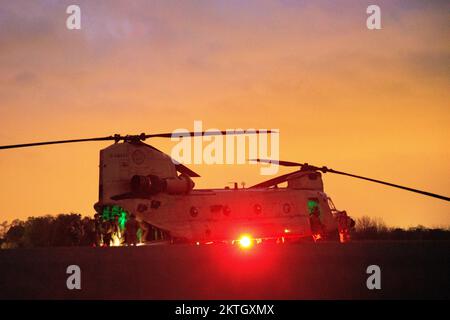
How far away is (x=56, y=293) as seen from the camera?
470 inches

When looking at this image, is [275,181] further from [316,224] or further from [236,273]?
[236,273]

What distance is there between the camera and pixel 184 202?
101ft

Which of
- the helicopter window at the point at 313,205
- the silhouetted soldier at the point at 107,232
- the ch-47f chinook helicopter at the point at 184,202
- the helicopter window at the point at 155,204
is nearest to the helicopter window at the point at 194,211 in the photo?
the ch-47f chinook helicopter at the point at 184,202

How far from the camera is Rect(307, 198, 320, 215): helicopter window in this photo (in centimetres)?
3606

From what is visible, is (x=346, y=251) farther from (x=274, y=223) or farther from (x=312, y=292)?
(x=274, y=223)

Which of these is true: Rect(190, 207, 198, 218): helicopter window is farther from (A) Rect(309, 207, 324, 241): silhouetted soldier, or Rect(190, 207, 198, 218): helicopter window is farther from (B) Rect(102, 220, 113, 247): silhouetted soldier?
(A) Rect(309, 207, 324, 241): silhouetted soldier

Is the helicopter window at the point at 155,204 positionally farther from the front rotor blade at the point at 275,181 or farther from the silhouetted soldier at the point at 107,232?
the front rotor blade at the point at 275,181

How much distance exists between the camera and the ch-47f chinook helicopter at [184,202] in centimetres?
2930

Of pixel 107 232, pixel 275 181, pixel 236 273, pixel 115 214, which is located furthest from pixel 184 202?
pixel 236 273

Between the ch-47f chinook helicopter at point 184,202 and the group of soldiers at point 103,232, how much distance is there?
76 centimetres
